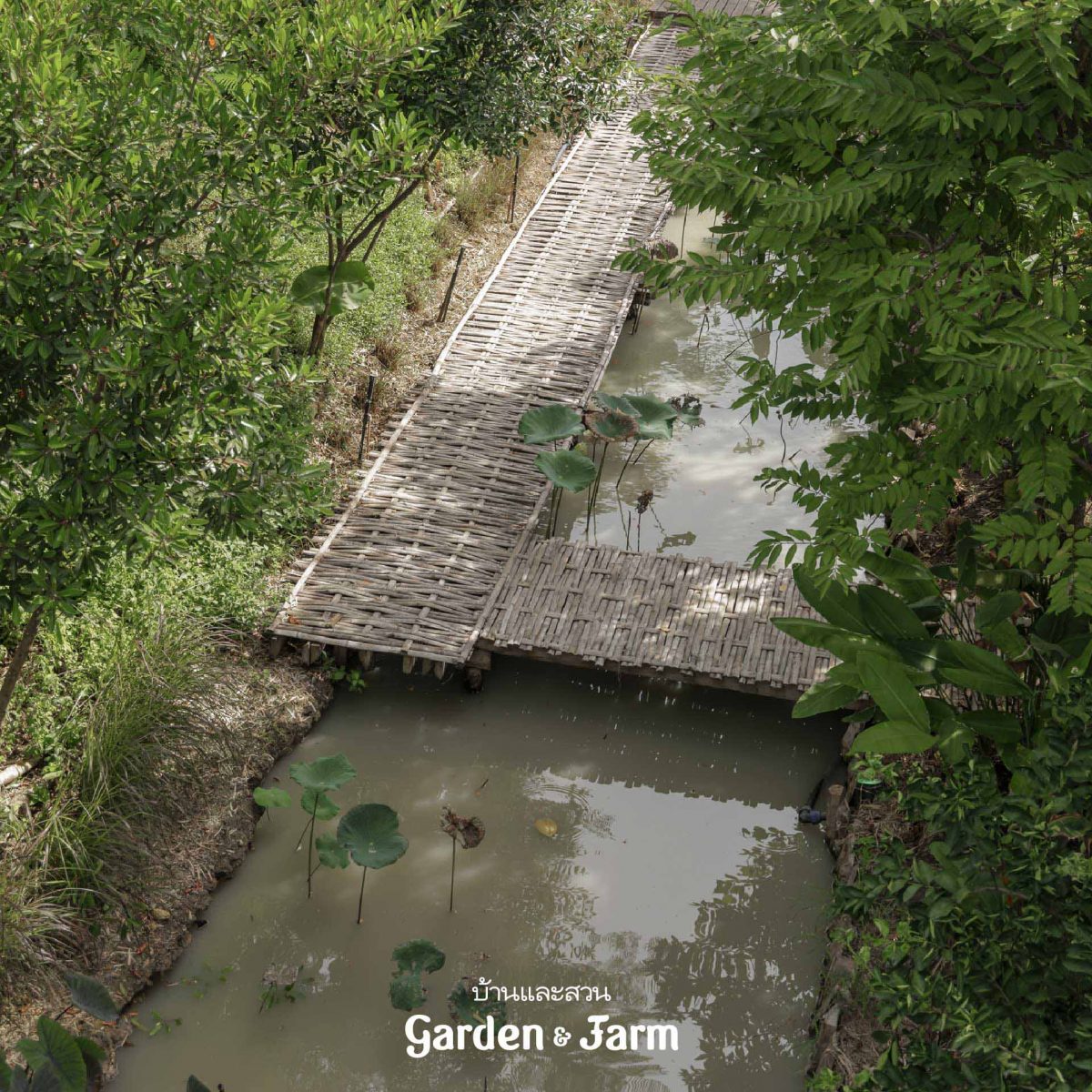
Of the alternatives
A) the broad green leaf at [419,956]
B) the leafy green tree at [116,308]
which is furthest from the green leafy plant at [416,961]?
the leafy green tree at [116,308]

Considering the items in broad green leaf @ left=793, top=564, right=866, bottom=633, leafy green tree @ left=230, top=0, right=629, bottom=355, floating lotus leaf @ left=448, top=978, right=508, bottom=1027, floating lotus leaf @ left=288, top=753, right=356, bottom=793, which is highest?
leafy green tree @ left=230, top=0, right=629, bottom=355

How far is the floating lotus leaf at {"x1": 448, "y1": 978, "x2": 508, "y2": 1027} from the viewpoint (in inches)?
209

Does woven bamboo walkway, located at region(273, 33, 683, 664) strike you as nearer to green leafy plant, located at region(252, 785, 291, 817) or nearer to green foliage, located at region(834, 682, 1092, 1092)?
green leafy plant, located at region(252, 785, 291, 817)

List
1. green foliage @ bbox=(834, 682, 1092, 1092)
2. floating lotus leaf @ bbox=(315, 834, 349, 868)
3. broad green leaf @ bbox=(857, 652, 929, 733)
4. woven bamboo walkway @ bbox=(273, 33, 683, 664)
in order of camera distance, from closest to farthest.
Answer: green foliage @ bbox=(834, 682, 1092, 1092)
broad green leaf @ bbox=(857, 652, 929, 733)
floating lotus leaf @ bbox=(315, 834, 349, 868)
woven bamboo walkway @ bbox=(273, 33, 683, 664)

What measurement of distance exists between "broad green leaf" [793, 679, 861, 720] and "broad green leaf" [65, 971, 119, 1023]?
319 cm

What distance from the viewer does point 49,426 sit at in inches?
161

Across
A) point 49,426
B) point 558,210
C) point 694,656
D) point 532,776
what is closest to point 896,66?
point 49,426

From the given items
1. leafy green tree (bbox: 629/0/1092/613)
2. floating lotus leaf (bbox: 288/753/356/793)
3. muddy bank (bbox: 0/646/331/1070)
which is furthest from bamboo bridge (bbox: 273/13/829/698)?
leafy green tree (bbox: 629/0/1092/613)

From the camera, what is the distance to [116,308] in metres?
4.22

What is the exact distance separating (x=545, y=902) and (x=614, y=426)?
351 cm

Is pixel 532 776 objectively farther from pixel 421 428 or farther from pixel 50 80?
Answer: pixel 50 80

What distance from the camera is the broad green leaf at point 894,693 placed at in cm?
521

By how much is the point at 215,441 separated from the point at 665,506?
482 cm

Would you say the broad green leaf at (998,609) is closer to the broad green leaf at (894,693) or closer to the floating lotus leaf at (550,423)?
the broad green leaf at (894,693)
